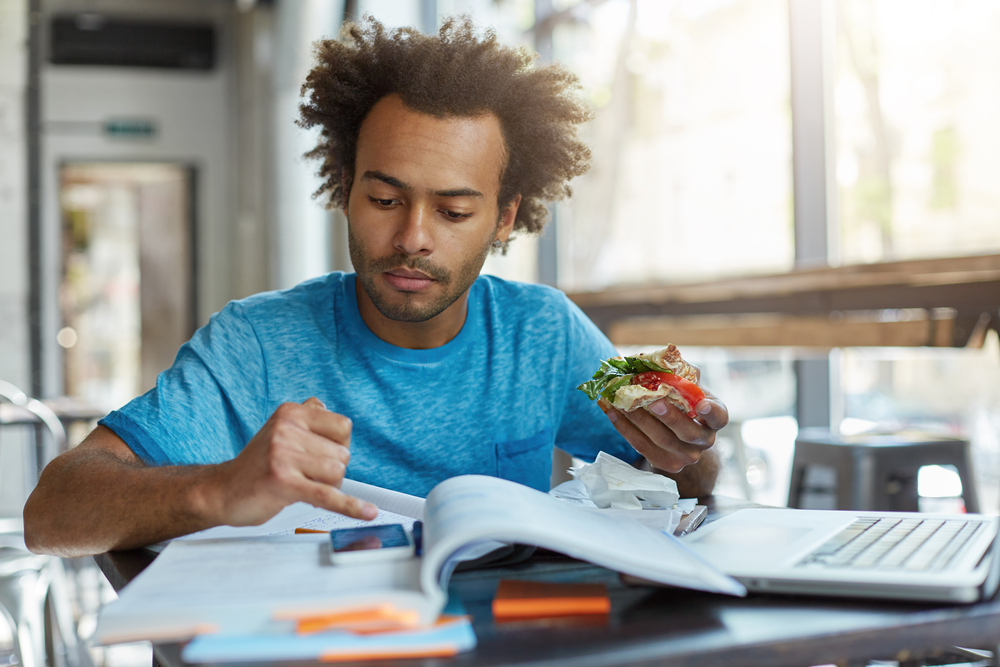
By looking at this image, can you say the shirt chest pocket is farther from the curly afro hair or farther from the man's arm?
the man's arm

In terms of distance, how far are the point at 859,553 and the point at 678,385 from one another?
316 mm

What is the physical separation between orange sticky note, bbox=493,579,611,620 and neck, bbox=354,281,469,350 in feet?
2.41

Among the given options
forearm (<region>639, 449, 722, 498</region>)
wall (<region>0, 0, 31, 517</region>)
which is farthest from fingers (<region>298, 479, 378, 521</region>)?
wall (<region>0, 0, 31, 517</region>)

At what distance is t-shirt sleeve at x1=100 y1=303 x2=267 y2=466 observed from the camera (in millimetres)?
1041

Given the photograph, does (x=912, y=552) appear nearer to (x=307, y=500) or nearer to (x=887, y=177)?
(x=307, y=500)

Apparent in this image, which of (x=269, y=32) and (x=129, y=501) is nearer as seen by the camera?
(x=129, y=501)

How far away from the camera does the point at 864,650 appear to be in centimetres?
59

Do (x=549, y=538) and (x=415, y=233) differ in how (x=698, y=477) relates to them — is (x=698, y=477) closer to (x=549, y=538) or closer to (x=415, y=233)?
(x=415, y=233)

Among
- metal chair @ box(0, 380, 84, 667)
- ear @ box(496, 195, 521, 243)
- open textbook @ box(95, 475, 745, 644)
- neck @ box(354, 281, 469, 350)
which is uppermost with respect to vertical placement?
ear @ box(496, 195, 521, 243)

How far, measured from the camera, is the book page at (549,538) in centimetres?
60

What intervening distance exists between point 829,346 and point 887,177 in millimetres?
736

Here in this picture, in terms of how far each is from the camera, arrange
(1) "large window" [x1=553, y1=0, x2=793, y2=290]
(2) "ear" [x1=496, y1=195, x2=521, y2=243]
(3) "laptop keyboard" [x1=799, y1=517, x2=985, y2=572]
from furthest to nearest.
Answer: (1) "large window" [x1=553, y1=0, x2=793, y2=290], (2) "ear" [x1=496, y1=195, x2=521, y2=243], (3) "laptop keyboard" [x1=799, y1=517, x2=985, y2=572]

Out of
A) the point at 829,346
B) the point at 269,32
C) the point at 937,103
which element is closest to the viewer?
the point at 829,346

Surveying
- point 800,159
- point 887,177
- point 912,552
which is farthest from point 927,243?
point 912,552
